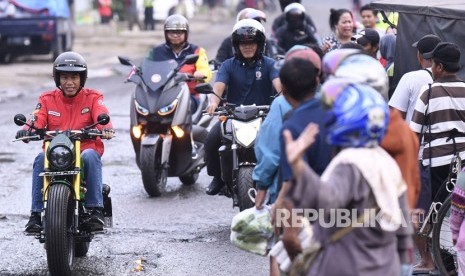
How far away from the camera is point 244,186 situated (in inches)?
363

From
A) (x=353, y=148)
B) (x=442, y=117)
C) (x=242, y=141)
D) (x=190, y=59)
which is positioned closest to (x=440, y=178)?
(x=442, y=117)

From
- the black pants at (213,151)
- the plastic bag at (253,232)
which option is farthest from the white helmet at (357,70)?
the black pants at (213,151)

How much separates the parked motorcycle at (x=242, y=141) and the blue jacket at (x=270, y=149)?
2.44 meters

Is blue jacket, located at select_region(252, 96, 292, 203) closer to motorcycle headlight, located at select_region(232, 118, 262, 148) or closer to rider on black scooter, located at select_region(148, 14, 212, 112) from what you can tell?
motorcycle headlight, located at select_region(232, 118, 262, 148)

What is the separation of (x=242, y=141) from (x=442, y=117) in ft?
6.19

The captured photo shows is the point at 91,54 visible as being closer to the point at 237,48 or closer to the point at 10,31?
the point at 10,31

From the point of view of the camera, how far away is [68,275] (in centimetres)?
818

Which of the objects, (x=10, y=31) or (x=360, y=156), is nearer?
(x=360, y=156)

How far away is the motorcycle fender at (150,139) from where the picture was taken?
11408 millimetres

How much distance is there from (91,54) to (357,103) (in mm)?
27581

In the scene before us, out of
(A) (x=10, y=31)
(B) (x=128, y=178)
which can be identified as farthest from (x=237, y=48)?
(A) (x=10, y=31)

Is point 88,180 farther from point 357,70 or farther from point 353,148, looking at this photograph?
point 353,148

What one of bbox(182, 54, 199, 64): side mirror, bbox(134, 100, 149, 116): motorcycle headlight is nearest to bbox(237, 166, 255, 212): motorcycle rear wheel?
bbox(182, 54, 199, 64): side mirror

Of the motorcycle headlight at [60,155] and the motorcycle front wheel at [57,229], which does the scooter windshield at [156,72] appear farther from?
the motorcycle front wheel at [57,229]
